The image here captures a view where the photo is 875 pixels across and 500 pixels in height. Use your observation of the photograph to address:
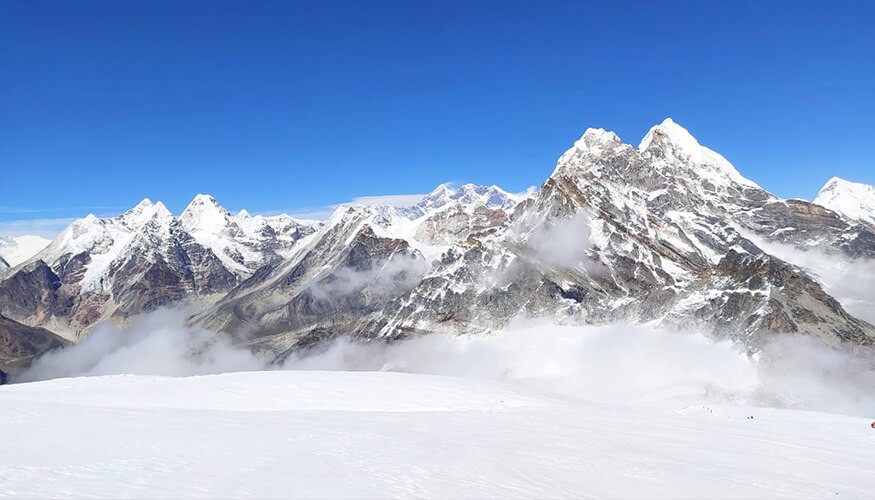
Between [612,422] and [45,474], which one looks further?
[612,422]

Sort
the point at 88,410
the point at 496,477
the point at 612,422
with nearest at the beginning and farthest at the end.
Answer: the point at 496,477, the point at 88,410, the point at 612,422

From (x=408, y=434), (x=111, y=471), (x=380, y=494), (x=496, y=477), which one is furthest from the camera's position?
(x=408, y=434)

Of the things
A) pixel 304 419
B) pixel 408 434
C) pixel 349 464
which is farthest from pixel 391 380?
pixel 349 464

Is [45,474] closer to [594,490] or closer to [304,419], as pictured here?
[304,419]

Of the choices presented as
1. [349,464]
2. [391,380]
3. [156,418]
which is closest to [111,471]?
[349,464]

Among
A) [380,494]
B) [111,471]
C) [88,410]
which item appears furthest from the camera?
[88,410]

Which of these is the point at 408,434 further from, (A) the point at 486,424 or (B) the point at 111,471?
(B) the point at 111,471
